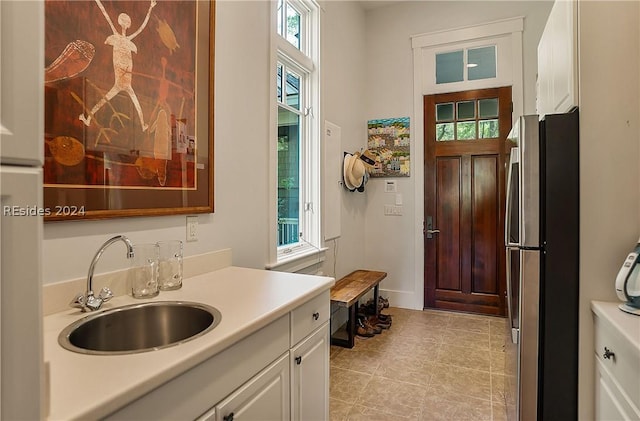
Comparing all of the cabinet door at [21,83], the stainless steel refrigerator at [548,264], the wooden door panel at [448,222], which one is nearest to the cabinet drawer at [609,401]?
the stainless steel refrigerator at [548,264]

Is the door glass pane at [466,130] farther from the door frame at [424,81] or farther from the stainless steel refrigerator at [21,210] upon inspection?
the stainless steel refrigerator at [21,210]

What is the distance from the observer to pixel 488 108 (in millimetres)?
3928

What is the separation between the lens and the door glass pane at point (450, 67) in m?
4.08

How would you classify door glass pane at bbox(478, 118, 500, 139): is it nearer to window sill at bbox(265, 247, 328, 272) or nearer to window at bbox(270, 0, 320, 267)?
window at bbox(270, 0, 320, 267)

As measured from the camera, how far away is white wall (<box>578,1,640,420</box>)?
1.50 meters

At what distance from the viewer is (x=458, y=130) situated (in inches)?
160

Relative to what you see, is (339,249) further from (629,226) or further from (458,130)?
(629,226)

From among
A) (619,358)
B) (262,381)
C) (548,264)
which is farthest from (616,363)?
(262,381)

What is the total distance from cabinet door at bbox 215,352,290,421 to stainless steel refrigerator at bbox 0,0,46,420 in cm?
60

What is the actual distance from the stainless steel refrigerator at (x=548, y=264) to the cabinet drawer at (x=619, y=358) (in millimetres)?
133

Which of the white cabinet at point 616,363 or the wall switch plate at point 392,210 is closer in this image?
the white cabinet at point 616,363

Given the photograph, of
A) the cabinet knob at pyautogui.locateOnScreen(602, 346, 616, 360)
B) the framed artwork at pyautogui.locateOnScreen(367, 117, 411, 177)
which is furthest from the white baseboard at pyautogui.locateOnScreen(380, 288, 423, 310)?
the cabinet knob at pyautogui.locateOnScreen(602, 346, 616, 360)

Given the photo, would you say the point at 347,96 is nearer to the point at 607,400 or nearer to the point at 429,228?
the point at 429,228

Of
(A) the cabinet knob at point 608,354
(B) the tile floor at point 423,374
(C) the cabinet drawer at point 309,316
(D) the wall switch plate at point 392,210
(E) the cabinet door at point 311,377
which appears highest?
(D) the wall switch plate at point 392,210
